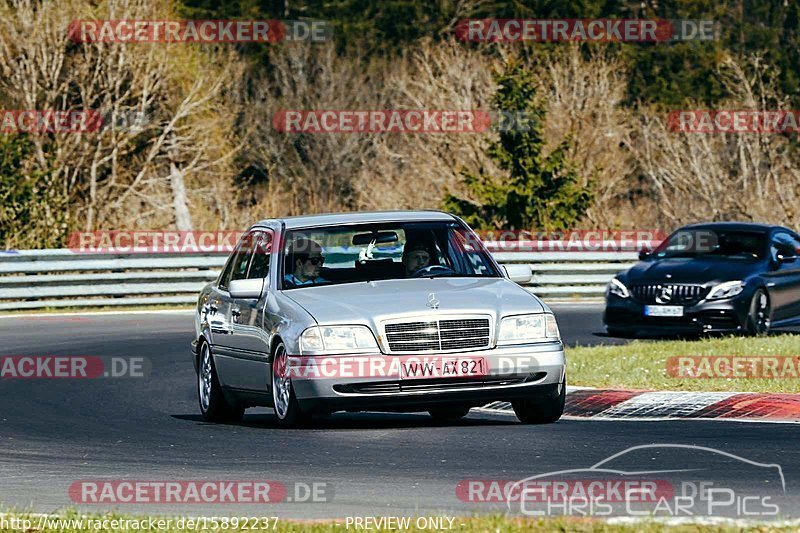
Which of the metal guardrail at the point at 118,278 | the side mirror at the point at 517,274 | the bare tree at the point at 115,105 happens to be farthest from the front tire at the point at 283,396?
the bare tree at the point at 115,105

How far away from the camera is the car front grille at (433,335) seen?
38.0 ft

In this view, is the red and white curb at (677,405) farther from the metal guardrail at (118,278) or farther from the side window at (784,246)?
the metal guardrail at (118,278)

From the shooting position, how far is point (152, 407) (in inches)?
587

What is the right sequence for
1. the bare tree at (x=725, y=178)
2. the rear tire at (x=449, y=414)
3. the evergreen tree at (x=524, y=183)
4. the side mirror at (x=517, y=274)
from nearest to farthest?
the side mirror at (x=517, y=274), the rear tire at (x=449, y=414), the evergreen tree at (x=524, y=183), the bare tree at (x=725, y=178)

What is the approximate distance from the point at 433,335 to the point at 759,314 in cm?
987

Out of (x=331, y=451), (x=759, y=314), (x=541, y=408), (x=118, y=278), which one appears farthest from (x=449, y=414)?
(x=118, y=278)

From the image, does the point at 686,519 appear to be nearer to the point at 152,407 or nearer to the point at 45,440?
the point at 45,440

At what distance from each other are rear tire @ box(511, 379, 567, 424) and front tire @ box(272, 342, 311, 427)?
1.58m

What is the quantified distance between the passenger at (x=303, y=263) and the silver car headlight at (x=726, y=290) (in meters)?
8.46

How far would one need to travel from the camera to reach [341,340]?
38.1 ft

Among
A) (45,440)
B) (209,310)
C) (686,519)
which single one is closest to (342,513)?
(686,519)

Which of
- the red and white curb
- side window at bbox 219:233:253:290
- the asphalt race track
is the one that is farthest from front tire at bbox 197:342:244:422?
the red and white curb

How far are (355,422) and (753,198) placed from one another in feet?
116

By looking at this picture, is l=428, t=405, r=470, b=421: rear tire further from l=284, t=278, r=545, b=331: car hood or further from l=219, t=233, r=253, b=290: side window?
l=219, t=233, r=253, b=290: side window
